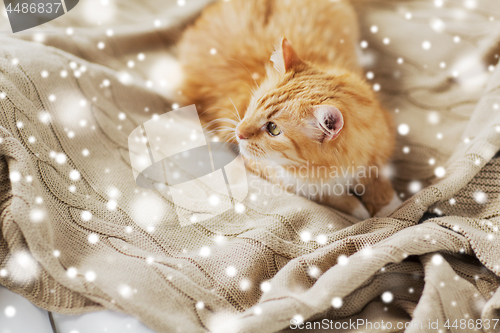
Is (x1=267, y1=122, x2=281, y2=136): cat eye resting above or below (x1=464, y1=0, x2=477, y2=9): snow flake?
below

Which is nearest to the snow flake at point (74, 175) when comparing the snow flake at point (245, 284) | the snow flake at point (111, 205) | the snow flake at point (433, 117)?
the snow flake at point (111, 205)

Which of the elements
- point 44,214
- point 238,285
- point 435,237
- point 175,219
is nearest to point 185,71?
point 175,219

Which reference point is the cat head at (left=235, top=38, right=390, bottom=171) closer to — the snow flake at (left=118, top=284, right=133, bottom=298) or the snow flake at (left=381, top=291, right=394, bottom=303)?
the snow flake at (left=381, top=291, right=394, bottom=303)

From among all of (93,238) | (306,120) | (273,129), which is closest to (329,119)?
(306,120)

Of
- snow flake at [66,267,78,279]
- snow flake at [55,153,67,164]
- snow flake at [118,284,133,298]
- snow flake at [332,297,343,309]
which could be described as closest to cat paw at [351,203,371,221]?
snow flake at [332,297,343,309]

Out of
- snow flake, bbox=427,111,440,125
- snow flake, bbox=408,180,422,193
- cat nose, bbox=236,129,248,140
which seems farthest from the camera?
snow flake, bbox=427,111,440,125

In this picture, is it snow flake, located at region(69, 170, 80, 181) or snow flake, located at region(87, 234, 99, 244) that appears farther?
snow flake, located at region(69, 170, 80, 181)

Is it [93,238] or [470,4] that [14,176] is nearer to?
[93,238]

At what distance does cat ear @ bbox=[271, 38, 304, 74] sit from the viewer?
0.94m

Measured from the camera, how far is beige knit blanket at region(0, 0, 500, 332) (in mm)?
690

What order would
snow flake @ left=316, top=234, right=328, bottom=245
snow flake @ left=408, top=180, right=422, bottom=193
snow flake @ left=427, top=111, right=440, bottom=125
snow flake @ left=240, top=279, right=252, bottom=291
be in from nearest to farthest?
snow flake @ left=240, top=279, right=252, bottom=291 < snow flake @ left=316, top=234, right=328, bottom=245 < snow flake @ left=408, top=180, right=422, bottom=193 < snow flake @ left=427, top=111, right=440, bottom=125

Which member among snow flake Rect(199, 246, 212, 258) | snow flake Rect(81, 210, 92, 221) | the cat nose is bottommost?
snow flake Rect(199, 246, 212, 258)

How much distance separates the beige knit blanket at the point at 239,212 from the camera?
690 mm

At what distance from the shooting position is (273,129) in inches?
37.1
